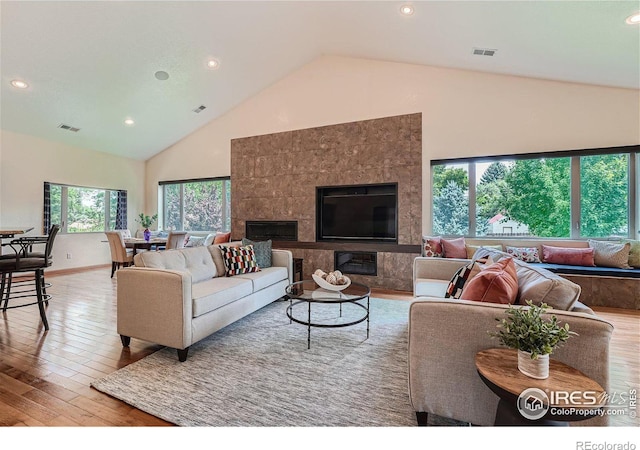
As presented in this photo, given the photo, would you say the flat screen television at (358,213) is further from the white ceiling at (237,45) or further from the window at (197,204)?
the window at (197,204)

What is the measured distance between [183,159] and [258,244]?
4.43 meters

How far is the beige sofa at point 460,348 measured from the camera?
52.8 inches

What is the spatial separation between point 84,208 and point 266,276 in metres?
5.66

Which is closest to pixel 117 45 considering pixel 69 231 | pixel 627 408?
pixel 69 231

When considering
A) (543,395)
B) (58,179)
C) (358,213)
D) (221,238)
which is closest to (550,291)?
(543,395)

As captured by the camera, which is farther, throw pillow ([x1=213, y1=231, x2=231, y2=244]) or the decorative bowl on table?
throw pillow ([x1=213, y1=231, x2=231, y2=244])

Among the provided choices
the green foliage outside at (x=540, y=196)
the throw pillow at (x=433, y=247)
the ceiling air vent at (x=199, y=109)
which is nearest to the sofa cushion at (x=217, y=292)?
the throw pillow at (x=433, y=247)

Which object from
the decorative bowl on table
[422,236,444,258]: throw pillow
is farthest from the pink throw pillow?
the decorative bowl on table

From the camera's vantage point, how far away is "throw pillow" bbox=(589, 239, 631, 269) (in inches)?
141

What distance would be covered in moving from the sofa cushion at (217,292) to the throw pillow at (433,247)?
276 cm

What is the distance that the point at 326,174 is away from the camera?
17.0ft

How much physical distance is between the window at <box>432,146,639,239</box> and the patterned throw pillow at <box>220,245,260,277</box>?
3.09 meters

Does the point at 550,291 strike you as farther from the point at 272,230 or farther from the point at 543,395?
the point at 272,230

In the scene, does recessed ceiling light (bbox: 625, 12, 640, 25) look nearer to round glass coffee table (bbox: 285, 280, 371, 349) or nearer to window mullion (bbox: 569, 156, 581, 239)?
window mullion (bbox: 569, 156, 581, 239)
